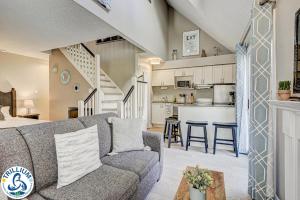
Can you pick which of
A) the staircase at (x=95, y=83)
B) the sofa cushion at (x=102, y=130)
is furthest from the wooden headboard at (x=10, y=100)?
the sofa cushion at (x=102, y=130)

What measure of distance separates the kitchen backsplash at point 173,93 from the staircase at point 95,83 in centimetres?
187

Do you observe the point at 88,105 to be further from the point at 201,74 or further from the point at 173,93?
the point at 201,74

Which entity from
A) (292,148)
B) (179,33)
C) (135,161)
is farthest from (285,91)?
(179,33)

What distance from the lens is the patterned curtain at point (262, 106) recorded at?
6.48 ft

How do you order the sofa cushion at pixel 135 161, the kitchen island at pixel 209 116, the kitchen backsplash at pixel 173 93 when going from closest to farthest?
the sofa cushion at pixel 135 161, the kitchen island at pixel 209 116, the kitchen backsplash at pixel 173 93

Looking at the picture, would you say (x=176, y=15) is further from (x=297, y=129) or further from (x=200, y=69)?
(x=297, y=129)

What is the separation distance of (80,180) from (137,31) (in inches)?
136

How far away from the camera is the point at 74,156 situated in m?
1.50

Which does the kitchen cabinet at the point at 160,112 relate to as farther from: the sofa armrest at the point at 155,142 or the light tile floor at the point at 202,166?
the sofa armrest at the point at 155,142

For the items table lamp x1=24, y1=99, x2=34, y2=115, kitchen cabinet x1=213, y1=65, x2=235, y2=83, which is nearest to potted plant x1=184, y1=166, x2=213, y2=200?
kitchen cabinet x1=213, y1=65, x2=235, y2=83

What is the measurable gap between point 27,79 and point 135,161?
5.82 meters

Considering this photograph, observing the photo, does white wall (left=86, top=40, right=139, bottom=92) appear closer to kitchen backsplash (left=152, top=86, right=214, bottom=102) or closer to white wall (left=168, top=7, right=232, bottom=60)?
kitchen backsplash (left=152, top=86, right=214, bottom=102)

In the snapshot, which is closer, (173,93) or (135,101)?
(135,101)

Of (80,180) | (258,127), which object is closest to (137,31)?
(258,127)
